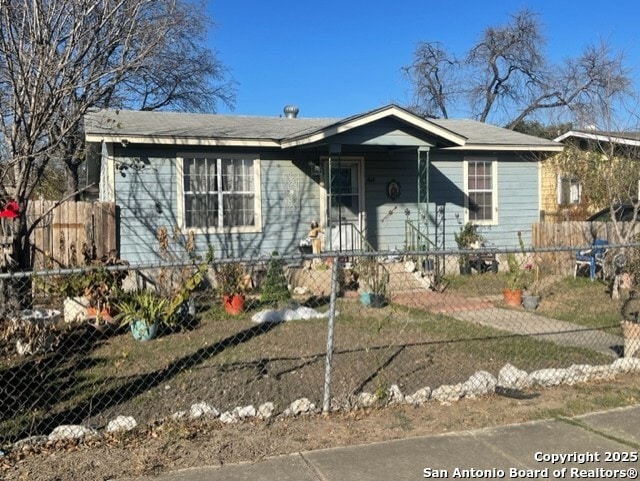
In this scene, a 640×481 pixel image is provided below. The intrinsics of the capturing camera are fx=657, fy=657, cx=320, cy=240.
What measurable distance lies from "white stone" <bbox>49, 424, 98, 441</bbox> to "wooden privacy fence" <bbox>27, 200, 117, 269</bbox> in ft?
25.2

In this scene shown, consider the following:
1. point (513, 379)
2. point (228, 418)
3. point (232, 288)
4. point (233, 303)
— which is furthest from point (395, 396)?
point (232, 288)

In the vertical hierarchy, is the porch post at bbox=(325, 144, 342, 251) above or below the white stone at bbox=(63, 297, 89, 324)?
above

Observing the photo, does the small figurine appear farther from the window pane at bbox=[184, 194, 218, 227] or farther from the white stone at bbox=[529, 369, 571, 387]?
the white stone at bbox=[529, 369, 571, 387]

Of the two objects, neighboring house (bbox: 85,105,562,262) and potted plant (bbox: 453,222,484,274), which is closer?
neighboring house (bbox: 85,105,562,262)

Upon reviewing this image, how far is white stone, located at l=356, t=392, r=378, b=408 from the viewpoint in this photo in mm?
5199

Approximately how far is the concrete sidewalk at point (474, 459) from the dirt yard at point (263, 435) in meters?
0.16

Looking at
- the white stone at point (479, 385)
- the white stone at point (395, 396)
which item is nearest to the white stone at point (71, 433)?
the white stone at point (395, 396)

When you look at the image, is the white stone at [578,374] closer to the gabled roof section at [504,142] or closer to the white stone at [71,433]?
the white stone at [71,433]

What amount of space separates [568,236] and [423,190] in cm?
347

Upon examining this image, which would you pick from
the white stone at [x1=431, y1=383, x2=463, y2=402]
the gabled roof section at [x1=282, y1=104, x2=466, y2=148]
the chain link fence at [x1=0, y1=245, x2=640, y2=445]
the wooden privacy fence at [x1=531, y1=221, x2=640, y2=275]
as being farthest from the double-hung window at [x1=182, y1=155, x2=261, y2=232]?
the white stone at [x1=431, y1=383, x2=463, y2=402]

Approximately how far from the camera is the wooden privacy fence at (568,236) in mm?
14281

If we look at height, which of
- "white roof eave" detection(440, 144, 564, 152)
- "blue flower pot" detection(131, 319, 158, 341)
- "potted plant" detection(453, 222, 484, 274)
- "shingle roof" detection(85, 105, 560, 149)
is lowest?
"blue flower pot" detection(131, 319, 158, 341)

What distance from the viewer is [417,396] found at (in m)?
5.37

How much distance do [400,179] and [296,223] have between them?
268 centimetres
